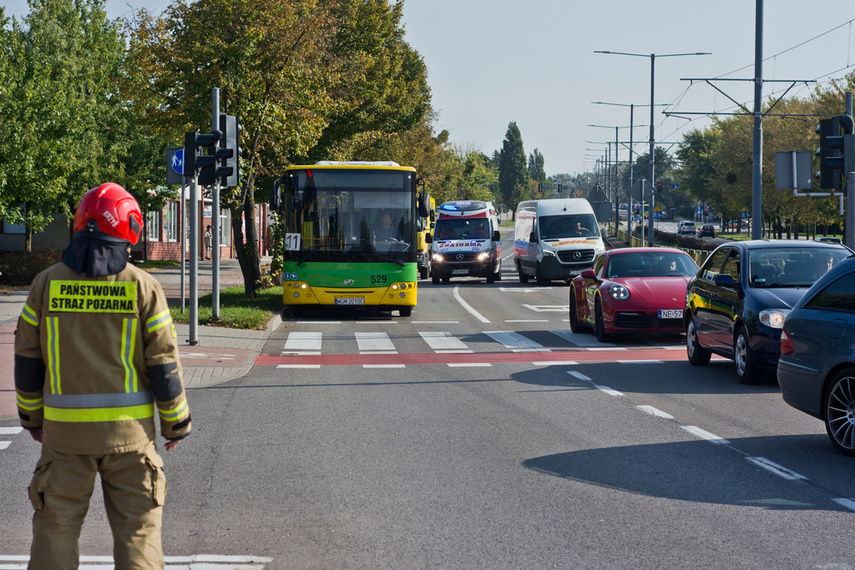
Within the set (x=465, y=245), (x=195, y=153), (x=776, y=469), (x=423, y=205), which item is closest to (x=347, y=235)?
(x=423, y=205)

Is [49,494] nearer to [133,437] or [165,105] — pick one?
[133,437]

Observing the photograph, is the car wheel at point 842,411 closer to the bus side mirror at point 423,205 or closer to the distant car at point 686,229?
the bus side mirror at point 423,205

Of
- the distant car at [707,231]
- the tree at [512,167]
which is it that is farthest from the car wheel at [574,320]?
the tree at [512,167]

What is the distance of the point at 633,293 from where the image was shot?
1605 centimetres

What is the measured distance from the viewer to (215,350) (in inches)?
580

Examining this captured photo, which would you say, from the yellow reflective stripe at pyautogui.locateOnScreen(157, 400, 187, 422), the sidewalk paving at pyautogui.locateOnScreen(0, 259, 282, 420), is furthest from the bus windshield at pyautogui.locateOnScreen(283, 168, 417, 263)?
the yellow reflective stripe at pyautogui.locateOnScreen(157, 400, 187, 422)

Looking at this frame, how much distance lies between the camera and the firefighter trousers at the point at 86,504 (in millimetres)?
3906

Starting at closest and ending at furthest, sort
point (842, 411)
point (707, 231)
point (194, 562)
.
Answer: point (194, 562) → point (842, 411) → point (707, 231)

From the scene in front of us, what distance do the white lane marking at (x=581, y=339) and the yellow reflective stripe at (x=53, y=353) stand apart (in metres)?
12.4

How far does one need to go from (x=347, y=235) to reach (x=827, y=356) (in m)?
13.9

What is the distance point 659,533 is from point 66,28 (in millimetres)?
38111

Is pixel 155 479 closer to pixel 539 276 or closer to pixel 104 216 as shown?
pixel 104 216

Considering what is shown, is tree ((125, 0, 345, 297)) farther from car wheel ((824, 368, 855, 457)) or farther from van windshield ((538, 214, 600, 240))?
car wheel ((824, 368, 855, 457))

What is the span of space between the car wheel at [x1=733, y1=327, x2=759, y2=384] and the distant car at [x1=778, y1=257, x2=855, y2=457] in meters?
2.85
